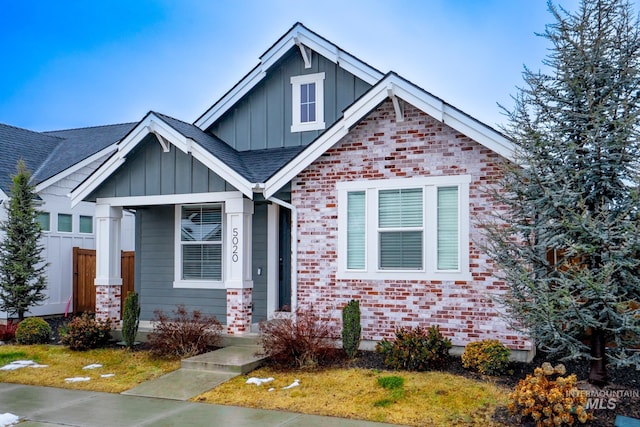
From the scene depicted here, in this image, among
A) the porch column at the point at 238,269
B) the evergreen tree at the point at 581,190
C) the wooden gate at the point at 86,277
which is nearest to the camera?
the evergreen tree at the point at 581,190

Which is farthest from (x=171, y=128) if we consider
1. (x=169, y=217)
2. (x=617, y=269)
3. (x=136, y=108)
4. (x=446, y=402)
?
(x=136, y=108)

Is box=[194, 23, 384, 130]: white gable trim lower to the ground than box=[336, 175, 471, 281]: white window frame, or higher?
higher

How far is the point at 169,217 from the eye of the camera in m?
13.5

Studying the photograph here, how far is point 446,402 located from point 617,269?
2.59m

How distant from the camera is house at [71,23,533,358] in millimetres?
9852

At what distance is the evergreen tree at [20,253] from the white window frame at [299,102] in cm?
700

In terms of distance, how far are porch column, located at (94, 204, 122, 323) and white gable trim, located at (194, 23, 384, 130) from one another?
3.01 metres

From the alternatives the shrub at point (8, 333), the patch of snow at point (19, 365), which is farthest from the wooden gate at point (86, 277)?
the patch of snow at point (19, 365)

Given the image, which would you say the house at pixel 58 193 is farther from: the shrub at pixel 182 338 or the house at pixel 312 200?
the shrub at pixel 182 338

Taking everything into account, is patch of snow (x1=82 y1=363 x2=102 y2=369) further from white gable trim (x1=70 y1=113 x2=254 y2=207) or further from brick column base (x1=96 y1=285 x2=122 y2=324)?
white gable trim (x1=70 y1=113 x2=254 y2=207)

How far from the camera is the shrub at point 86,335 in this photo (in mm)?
11453

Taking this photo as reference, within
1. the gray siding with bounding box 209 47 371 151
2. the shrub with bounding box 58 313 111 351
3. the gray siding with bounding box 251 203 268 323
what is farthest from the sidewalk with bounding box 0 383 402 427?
the gray siding with bounding box 209 47 371 151

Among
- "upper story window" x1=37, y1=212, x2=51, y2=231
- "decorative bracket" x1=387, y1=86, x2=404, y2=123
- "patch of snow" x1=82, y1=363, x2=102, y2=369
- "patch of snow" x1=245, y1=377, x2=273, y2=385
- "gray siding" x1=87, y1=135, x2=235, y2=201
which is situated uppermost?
"decorative bracket" x1=387, y1=86, x2=404, y2=123

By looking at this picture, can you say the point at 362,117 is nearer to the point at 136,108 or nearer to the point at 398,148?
the point at 398,148
